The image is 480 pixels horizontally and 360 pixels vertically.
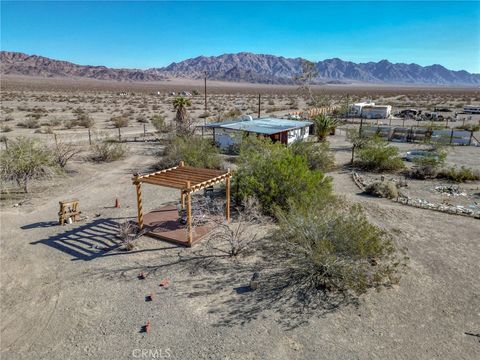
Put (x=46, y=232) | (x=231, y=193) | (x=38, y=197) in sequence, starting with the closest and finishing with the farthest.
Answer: (x=46, y=232) < (x=231, y=193) < (x=38, y=197)

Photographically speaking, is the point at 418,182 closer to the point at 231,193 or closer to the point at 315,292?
the point at 231,193

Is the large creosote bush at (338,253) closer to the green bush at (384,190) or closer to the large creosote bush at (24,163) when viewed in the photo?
the green bush at (384,190)

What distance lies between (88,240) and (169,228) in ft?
8.25

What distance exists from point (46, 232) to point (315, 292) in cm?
890

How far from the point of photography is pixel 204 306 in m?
8.33

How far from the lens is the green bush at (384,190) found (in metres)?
16.0

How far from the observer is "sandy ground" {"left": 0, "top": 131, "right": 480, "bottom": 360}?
711cm

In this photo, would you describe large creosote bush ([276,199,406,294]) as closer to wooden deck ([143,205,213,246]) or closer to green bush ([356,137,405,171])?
wooden deck ([143,205,213,246])

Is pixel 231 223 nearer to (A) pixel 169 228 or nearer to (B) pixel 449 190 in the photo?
(A) pixel 169 228

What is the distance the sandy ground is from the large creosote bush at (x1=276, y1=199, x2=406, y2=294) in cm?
50

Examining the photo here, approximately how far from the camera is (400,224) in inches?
508

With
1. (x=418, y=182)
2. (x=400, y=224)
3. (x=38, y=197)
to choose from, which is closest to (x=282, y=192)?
(x=400, y=224)

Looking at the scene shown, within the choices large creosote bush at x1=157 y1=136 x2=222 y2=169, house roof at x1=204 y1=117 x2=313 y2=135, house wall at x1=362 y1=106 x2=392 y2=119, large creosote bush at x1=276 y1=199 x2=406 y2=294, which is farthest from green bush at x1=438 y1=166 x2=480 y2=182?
house wall at x1=362 y1=106 x2=392 y2=119

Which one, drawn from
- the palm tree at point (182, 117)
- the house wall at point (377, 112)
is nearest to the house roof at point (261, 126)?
the palm tree at point (182, 117)
